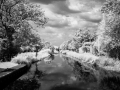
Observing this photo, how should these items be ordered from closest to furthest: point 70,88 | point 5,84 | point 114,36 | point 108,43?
point 70,88
point 5,84
point 114,36
point 108,43

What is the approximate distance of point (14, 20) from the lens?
85.5 feet

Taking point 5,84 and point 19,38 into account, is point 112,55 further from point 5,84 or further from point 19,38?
point 5,84

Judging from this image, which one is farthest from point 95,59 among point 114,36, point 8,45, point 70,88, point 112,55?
point 70,88

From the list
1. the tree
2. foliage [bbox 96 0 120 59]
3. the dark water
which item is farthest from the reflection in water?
the tree

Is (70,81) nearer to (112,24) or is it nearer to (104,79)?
(104,79)

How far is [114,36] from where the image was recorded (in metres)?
21.8

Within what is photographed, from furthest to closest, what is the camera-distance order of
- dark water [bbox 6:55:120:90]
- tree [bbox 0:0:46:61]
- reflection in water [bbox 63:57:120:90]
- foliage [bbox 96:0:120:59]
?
tree [bbox 0:0:46:61]
foliage [bbox 96:0:120:59]
reflection in water [bbox 63:57:120:90]
dark water [bbox 6:55:120:90]

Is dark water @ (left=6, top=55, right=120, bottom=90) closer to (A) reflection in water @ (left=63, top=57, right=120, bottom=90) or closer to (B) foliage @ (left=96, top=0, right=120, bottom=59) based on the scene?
(A) reflection in water @ (left=63, top=57, right=120, bottom=90)

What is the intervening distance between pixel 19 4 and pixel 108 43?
15973 mm

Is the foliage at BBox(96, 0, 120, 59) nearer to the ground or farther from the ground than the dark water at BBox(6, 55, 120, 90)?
farther from the ground

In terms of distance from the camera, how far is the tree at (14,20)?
1003 inches

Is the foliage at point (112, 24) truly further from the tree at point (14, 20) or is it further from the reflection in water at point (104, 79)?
the tree at point (14, 20)

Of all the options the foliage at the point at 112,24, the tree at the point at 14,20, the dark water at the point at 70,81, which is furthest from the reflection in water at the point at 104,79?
the tree at the point at 14,20

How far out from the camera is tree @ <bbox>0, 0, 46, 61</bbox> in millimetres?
25469
